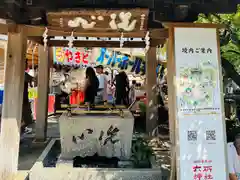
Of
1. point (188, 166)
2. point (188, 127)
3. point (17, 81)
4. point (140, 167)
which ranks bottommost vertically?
point (140, 167)

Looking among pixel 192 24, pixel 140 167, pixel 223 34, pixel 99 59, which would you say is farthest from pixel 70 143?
pixel 99 59

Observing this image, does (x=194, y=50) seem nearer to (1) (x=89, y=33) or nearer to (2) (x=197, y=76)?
(2) (x=197, y=76)

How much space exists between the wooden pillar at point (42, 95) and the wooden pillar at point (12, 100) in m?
2.92

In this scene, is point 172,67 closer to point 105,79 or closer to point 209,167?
point 209,167

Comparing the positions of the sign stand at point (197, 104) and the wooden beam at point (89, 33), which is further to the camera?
the wooden beam at point (89, 33)

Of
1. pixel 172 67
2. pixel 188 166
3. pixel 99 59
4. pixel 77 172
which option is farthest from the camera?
pixel 99 59

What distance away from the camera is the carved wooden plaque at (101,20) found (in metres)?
4.13

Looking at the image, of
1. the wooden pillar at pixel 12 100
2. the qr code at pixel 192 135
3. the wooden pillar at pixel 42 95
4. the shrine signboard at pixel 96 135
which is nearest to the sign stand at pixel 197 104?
the qr code at pixel 192 135

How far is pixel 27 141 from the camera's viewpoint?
7.71m

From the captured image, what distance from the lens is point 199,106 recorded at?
408 centimetres

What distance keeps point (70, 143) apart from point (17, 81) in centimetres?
189

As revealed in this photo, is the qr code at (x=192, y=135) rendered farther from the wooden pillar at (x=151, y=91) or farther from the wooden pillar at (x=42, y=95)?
the wooden pillar at (x=42, y=95)

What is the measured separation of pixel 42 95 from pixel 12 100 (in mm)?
2972

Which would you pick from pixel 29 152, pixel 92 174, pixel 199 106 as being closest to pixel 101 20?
pixel 199 106
